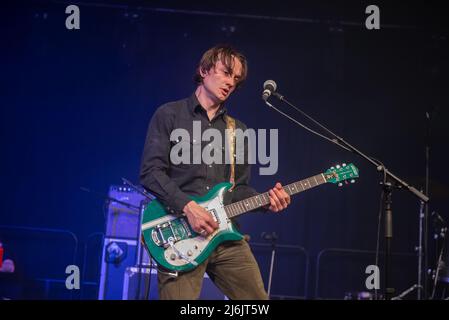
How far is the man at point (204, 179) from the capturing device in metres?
3.37

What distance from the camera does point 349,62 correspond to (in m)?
7.87

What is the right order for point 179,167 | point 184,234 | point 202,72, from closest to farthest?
1. point 184,234
2. point 179,167
3. point 202,72

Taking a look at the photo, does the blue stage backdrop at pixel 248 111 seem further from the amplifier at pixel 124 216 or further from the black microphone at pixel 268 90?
the black microphone at pixel 268 90

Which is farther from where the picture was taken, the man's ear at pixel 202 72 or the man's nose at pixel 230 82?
the man's ear at pixel 202 72

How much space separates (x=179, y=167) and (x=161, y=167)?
141mm

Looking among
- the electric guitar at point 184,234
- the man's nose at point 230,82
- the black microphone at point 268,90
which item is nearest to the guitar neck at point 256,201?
the electric guitar at point 184,234

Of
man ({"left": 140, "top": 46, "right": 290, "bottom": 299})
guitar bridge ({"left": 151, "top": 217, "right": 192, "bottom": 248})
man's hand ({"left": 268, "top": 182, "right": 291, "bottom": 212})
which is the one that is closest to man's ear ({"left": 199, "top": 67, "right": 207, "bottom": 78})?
man ({"left": 140, "top": 46, "right": 290, "bottom": 299})

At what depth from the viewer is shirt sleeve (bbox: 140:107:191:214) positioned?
342 cm

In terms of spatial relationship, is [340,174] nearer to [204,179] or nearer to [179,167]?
[204,179]

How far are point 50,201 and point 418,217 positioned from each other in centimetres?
499

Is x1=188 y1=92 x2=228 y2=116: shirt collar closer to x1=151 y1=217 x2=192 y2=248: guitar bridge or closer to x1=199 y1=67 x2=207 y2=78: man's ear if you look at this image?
x1=199 y1=67 x2=207 y2=78: man's ear

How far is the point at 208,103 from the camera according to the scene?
392cm
